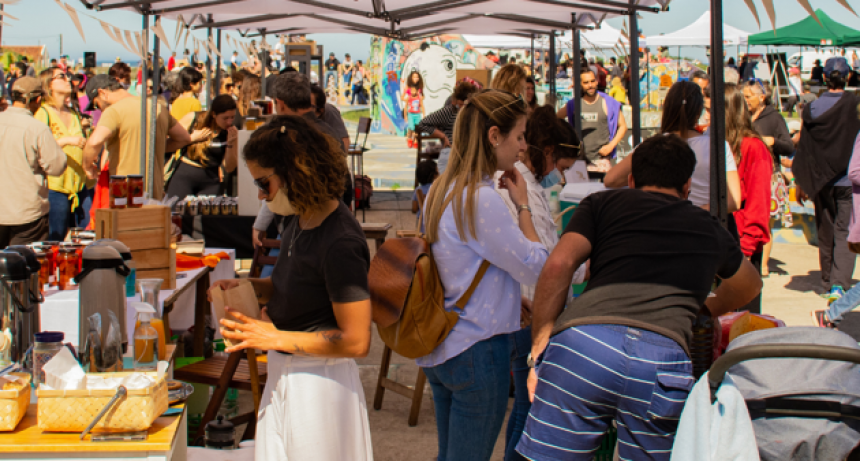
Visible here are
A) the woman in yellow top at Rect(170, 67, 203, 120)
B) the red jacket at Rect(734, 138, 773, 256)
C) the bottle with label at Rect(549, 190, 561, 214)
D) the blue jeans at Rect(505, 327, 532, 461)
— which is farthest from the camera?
the woman in yellow top at Rect(170, 67, 203, 120)

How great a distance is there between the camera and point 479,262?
7.02 feet

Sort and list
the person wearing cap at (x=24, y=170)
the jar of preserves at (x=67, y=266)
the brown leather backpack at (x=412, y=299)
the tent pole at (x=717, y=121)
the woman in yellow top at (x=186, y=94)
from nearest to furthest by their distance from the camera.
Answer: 1. the brown leather backpack at (x=412, y=299)
2. the tent pole at (x=717, y=121)
3. the jar of preserves at (x=67, y=266)
4. the person wearing cap at (x=24, y=170)
5. the woman in yellow top at (x=186, y=94)

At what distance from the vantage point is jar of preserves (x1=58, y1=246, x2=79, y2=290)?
9.97 feet

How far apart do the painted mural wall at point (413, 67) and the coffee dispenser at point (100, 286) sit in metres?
17.8

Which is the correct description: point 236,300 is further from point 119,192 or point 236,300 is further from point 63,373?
point 119,192

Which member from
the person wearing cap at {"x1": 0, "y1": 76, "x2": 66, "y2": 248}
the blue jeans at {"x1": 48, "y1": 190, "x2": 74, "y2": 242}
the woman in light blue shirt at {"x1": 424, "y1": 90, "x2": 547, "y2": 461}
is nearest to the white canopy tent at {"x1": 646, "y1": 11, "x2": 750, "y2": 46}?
the blue jeans at {"x1": 48, "y1": 190, "x2": 74, "y2": 242}

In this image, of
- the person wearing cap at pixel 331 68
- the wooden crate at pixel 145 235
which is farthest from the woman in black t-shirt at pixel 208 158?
the person wearing cap at pixel 331 68

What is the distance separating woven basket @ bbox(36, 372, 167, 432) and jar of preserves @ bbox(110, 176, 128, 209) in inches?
60.5

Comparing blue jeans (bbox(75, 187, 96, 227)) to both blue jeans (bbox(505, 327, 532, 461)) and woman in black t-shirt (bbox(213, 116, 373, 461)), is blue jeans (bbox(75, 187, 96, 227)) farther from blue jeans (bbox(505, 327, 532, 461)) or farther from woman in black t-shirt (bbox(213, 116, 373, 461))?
blue jeans (bbox(505, 327, 532, 461))

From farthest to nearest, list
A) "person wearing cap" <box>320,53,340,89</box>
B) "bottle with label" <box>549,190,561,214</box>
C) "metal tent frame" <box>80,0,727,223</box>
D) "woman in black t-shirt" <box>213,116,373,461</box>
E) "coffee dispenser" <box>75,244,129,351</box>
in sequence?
"person wearing cap" <box>320,53,340,89</box> → "metal tent frame" <box>80,0,727,223</box> → "bottle with label" <box>549,190,561,214</box> → "coffee dispenser" <box>75,244,129,351</box> → "woman in black t-shirt" <box>213,116,373,461</box>

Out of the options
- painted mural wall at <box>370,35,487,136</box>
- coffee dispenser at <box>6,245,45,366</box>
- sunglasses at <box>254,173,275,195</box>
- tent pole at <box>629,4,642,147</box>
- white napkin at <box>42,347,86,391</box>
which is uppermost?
painted mural wall at <box>370,35,487,136</box>

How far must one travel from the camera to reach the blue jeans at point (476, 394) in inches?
83.7

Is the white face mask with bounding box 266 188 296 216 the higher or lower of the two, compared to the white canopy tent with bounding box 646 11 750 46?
lower

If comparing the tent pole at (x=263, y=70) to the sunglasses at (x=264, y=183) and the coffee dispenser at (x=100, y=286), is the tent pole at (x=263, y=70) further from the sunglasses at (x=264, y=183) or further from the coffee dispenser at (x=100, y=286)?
the sunglasses at (x=264, y=183)
